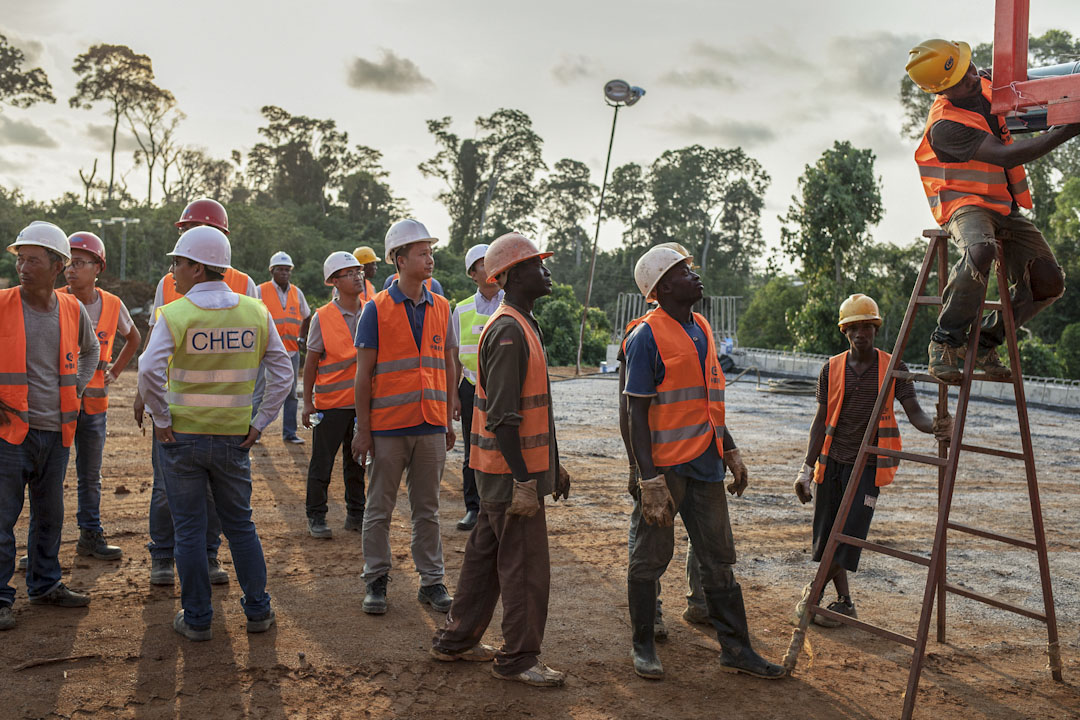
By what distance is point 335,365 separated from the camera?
666 cm

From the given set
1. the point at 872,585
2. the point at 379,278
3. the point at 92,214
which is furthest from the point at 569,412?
the point at 92,214

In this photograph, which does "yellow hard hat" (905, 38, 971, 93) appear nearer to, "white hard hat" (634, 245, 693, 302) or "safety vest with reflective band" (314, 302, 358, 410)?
"white hard hat" (634, 245, 693, 302)

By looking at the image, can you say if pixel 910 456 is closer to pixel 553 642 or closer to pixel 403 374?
pixel 553 642

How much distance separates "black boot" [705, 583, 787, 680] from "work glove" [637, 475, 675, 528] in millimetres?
466

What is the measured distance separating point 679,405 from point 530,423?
0.73m

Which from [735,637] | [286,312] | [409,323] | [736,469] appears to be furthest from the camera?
[286,312]

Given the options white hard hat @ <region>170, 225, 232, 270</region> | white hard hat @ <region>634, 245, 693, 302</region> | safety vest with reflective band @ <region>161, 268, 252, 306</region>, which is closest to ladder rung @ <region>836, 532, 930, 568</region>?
white hard hat @ <region>634, 245, 693, 302</region>

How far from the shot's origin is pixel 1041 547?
14.1 feet

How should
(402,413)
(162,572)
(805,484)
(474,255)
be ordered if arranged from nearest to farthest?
(402,413) → (805,484) → (162,572) → (474,255)

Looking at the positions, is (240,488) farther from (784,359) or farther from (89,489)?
(784,359)

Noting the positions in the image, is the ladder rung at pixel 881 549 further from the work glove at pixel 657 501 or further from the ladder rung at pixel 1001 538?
the work glove at pixel 657 501

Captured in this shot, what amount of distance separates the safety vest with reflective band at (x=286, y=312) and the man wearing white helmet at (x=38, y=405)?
479 centimetres

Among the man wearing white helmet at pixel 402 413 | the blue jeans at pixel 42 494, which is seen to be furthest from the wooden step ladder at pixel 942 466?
the blue jeans at pixel 42 494

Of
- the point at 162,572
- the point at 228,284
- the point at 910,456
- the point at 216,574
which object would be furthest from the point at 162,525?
the point at 910,456
